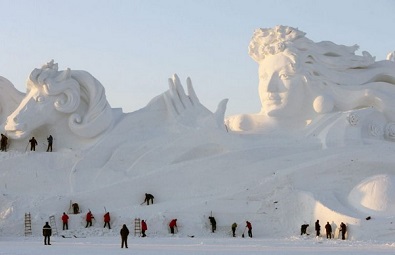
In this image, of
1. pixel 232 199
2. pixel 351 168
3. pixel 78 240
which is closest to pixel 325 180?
pixel 351 168

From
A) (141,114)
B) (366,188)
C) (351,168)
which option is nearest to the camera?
(366,188)

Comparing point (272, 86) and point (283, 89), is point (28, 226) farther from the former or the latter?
point (283, 89)

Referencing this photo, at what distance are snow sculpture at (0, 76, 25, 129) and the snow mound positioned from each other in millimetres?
10438

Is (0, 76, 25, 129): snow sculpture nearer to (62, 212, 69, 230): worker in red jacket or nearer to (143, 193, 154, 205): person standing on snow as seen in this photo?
(62, 212, 69, 230): worker in red jacket

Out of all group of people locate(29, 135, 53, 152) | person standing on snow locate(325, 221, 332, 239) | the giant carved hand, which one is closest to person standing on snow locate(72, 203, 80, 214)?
group of people locate(29, 135, 53, 152)

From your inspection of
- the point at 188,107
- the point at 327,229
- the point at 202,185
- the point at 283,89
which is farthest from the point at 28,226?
the point at 283,89

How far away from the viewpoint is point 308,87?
26.8m

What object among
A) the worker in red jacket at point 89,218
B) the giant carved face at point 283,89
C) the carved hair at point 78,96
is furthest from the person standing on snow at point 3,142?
the giant carved face at point 283,89

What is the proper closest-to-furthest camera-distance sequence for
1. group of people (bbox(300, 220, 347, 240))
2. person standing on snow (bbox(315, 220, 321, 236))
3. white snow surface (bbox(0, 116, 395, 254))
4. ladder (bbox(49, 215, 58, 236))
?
group of people (bbox(300, 220, 347, 240)), person standing on snow (bbox(315, 220, 321, 236)), white snow surface (bbox(0, 116, 395, 254)), ladder (bbox(49, 215, 58, 236))

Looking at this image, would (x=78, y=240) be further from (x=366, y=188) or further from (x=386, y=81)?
(x=386, y=81)

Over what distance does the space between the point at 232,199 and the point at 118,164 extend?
3672 millimetres

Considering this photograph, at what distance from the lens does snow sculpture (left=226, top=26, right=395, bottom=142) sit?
26719 millimetres

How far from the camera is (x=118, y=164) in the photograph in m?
25.2

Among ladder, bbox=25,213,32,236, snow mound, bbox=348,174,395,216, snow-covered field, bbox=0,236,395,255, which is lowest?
snow-covered field, bbox=0,236,395,255
